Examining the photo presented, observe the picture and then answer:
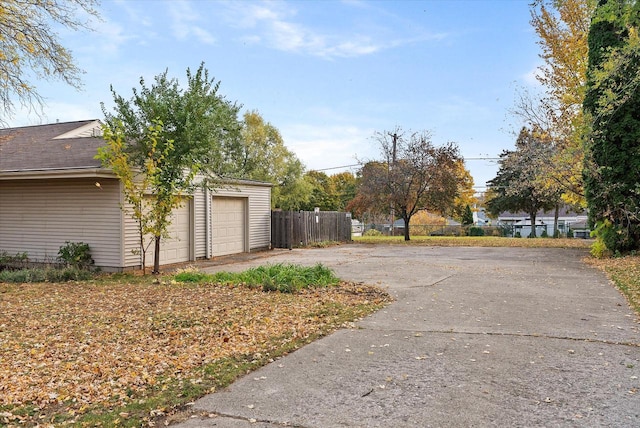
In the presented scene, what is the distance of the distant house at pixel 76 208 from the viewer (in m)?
12.1

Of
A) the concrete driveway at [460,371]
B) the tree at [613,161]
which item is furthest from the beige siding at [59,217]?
the tree at [613,161]

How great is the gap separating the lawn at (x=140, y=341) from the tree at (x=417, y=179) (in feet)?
51.4

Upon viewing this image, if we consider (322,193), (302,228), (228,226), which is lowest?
(302,228)

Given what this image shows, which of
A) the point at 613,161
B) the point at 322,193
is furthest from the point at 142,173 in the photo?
the point at 322,193

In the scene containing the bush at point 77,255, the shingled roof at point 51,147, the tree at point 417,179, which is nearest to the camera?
the bush at point 77,255

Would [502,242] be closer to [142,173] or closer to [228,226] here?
[228,226]

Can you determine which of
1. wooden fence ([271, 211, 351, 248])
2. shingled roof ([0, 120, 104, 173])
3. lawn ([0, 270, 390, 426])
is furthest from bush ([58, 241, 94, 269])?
wooden fence ([271, 211, 351, 248])

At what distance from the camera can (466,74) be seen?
16.1 metres

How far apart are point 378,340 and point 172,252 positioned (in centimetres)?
998

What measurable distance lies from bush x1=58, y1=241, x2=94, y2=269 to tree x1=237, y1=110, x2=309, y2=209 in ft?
82.7

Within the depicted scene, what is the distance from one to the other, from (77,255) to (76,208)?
127 centimetres

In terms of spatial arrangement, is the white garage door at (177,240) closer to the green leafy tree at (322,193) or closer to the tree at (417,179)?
the tree at (417,179)

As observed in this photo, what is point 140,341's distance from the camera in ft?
17.9

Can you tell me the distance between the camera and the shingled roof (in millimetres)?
12602
